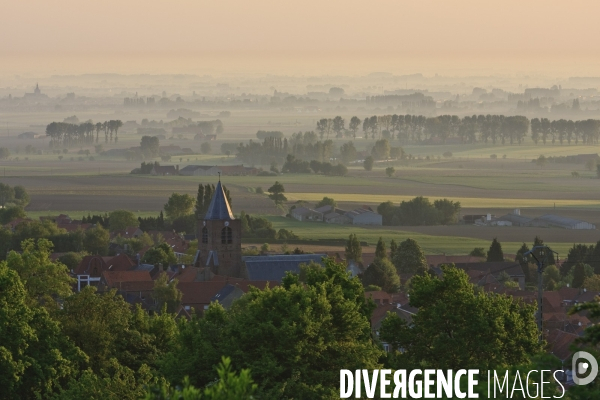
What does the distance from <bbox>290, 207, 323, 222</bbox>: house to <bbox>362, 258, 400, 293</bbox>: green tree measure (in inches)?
1485

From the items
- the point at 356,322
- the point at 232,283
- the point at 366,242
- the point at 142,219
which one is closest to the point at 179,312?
the point at 232,283

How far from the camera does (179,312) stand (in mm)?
54750

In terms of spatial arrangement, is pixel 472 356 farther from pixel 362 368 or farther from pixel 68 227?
pixel 68 227

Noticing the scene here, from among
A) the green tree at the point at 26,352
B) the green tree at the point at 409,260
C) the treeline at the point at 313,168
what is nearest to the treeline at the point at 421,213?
the green tree at the point at 409,260

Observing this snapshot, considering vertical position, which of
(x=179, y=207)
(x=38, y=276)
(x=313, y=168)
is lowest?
(x=179, y=207)

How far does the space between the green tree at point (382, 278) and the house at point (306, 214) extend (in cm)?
3773

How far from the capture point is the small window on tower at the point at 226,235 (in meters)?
65.9

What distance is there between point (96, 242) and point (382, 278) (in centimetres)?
2254

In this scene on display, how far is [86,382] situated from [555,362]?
34.9 ft

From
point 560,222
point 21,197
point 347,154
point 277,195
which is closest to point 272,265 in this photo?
point 560,222

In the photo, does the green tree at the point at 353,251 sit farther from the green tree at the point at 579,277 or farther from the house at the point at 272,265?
the green tree at the point at 579,277

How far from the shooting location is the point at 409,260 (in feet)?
236

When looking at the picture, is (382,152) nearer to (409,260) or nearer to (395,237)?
(395,237)

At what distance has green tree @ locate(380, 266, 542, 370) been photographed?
92.3 ft
